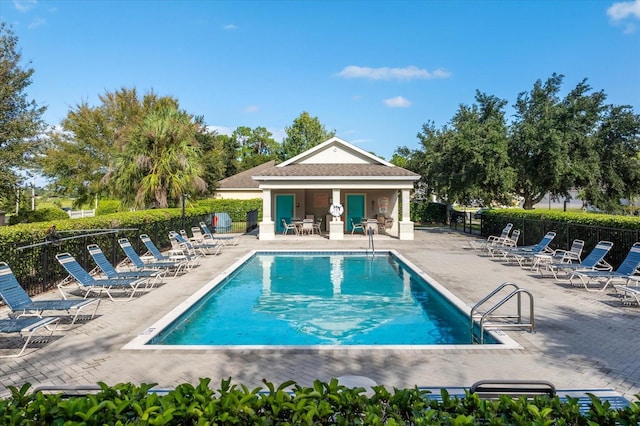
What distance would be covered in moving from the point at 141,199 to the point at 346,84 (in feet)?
70.6

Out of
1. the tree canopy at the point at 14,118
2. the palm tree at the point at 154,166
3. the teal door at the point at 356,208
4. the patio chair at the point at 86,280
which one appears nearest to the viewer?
the patio chair at the point at 86,280

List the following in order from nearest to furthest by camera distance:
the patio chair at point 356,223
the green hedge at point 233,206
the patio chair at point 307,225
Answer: the patio chair at point 307,225 < the patio chair at point 356,223 < the green hedge at point 233,206

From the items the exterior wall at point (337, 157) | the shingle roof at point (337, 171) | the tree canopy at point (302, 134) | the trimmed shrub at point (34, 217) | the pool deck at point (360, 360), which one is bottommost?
the pool deck at point (360, 360)

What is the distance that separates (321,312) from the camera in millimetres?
9664

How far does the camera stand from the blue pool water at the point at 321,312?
7766 millimetres

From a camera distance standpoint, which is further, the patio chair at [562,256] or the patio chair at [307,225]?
the patio chair at [307,225]

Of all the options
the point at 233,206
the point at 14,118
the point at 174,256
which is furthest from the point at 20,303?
the point at 233,206

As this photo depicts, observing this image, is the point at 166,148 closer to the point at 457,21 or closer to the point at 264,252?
the point at 264,252

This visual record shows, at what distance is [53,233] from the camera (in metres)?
10.4

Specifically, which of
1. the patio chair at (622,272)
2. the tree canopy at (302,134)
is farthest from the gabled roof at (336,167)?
the tree canopy at (302,134)

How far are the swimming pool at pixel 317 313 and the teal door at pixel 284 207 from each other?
1186cm

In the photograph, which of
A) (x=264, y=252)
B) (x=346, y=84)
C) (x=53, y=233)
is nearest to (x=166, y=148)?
(x=264, y=252)

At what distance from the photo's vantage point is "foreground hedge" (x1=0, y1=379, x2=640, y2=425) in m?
2.36

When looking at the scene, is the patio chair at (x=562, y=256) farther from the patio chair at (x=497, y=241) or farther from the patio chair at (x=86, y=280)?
the patio chair at (x=86, y=280)
